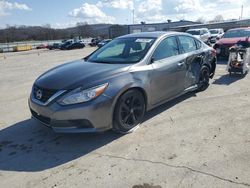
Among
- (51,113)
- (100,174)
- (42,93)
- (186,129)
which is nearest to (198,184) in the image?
(100,174)

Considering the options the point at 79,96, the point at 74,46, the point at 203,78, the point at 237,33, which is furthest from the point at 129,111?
the point at 74,46

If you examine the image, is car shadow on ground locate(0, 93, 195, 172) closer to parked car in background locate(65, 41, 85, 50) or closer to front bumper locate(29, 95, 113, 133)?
front bumper locate(29, 95, 113, 133)

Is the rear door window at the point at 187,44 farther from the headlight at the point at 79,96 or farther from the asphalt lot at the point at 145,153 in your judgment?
the headlight at the point at 79,96

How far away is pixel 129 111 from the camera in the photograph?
4227 millimetres

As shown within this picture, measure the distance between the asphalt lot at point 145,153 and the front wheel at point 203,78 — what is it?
109 centimetres

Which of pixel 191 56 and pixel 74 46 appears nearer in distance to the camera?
pixel 191 56

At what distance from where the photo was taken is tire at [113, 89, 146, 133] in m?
4.00

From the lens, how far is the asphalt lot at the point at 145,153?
9.97 ft

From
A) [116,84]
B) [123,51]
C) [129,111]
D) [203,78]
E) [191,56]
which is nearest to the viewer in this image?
[116,84]

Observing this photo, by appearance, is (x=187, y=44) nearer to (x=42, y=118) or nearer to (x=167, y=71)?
(x=167, y=71)

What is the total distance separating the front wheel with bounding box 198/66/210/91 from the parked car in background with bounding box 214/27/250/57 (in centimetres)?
519

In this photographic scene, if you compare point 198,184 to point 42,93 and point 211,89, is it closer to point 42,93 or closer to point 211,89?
point 42,93

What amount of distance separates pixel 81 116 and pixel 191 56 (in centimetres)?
315

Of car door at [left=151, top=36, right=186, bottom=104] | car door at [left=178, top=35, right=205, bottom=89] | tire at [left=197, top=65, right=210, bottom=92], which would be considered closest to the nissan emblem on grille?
car door at [left=151, top=36, right=186, bottom=104]
